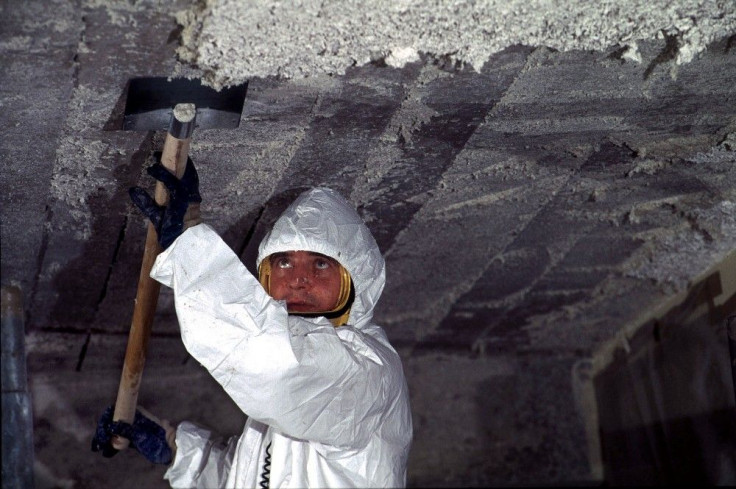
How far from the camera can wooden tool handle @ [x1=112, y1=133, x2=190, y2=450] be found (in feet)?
5.70

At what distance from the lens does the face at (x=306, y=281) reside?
201cm

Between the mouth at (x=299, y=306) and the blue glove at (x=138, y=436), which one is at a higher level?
the mouth at (x=299, y=306)

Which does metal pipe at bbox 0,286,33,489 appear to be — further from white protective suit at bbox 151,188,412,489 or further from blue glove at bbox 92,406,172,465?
white protective suit at bbox 151,188,412,489

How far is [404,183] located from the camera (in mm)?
2107

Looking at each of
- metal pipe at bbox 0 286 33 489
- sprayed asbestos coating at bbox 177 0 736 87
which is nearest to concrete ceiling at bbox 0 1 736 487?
sprayed asbestos coating at bbox 177 0 736 87

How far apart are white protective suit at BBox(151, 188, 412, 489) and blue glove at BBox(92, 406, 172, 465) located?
0.05 m

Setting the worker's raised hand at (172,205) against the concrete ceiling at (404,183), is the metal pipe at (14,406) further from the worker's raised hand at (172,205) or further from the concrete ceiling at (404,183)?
Answer: the worker's raised hand at (172,205)

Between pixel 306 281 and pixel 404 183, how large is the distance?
1.12ft

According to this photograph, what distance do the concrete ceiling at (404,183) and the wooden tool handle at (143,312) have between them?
0.32 feet

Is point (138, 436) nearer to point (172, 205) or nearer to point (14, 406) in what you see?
point (14, 406)

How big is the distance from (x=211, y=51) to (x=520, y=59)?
0.58m

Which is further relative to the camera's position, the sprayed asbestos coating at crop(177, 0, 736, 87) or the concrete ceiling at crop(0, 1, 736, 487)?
the concrete ceiling at crop(0, 1, 736, 487)

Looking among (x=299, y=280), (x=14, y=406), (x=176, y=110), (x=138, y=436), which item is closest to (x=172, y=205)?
(x=176, y=110)

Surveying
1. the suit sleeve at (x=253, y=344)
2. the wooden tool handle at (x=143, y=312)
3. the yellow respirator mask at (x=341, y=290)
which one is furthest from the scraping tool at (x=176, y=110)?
the yellow respirator mask at (x=341, y=290)
